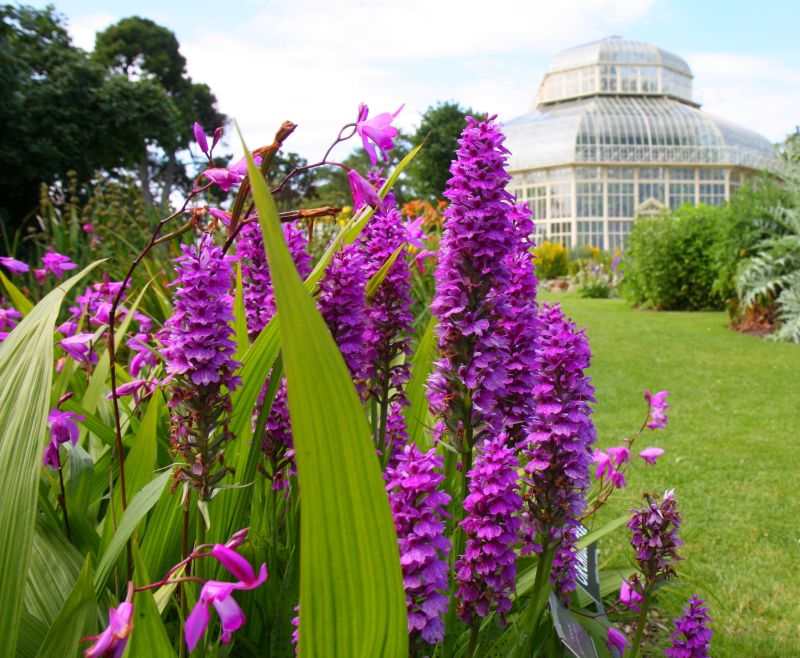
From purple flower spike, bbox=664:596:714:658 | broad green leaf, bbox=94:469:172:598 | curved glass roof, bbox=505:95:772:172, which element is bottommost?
purple flower spike, bbox=664:596:714:658

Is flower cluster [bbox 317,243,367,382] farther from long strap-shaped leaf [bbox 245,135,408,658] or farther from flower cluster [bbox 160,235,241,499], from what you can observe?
long strap-shaped leaf [bbox 245,135,408,658]

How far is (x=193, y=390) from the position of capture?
3.51 ft

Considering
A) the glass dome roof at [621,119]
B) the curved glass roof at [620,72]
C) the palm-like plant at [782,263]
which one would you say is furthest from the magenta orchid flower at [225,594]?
the curved glass roof at [620,72]

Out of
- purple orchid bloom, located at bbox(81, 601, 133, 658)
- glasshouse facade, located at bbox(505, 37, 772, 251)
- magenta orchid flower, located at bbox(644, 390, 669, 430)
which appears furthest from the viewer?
glasshouse facade, located at bbox(505, 37, 772, 251)

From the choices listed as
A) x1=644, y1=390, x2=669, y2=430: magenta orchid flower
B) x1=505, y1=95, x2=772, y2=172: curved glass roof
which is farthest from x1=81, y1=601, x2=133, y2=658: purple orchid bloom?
x1=505, y1=95, x2=772, y2=172: curved glass roof

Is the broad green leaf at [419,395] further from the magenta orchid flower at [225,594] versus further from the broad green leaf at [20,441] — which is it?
the magenta orchid flower at [225,594]

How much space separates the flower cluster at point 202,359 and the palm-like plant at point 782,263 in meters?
10.7

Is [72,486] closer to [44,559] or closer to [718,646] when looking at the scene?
[44,559]

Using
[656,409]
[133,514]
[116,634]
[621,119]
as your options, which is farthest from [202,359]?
[621,119]

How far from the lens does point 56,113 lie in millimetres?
15453

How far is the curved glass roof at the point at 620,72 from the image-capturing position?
168 ft

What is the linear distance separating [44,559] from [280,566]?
1.70 ft

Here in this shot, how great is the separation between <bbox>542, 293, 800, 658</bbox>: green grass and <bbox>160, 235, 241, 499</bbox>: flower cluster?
1.37 meters

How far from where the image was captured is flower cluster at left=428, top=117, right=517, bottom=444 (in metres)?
1.28
